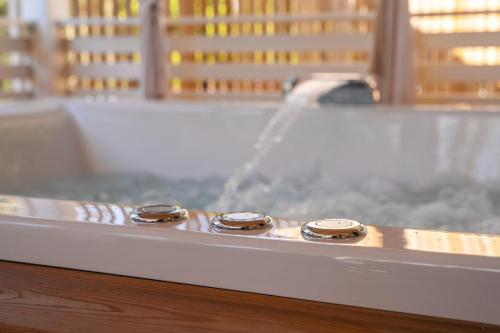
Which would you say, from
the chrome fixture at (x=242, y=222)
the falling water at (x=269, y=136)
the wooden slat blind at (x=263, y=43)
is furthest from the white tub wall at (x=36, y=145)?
the chrome fixture at (x=242, y=222)

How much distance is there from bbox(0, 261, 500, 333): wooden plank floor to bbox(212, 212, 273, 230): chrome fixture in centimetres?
9

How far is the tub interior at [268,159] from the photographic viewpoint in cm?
218

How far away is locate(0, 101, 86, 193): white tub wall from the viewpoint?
7.91 ft

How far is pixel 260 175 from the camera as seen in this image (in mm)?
2561

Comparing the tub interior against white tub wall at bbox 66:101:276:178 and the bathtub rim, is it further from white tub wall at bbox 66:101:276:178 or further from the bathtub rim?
the bathtub rim

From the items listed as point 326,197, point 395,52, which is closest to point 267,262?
point 326,197

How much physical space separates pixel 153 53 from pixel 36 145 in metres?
1.22

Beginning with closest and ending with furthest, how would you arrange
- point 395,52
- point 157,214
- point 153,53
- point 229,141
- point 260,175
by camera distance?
1. point 157,214
2. point 260,175
3. point 229,141
4. point 395,52
5. point 153,53

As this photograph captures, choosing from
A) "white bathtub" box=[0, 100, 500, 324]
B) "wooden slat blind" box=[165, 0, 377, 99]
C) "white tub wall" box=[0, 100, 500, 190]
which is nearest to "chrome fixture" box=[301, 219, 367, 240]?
"white bathtub" box=[0, 100, 500, 324]

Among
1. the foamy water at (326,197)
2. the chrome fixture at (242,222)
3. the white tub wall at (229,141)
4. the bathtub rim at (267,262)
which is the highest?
the chrome fixture at (242,222)

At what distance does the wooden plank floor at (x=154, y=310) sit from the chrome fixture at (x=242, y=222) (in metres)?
0.09

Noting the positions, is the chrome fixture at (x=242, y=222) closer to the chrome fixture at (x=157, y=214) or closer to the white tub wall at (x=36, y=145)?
the chrome fixture at (x=157, y=214)

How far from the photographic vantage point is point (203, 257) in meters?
0.88

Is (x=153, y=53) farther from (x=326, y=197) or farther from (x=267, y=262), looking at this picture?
(x=267, y=262)
